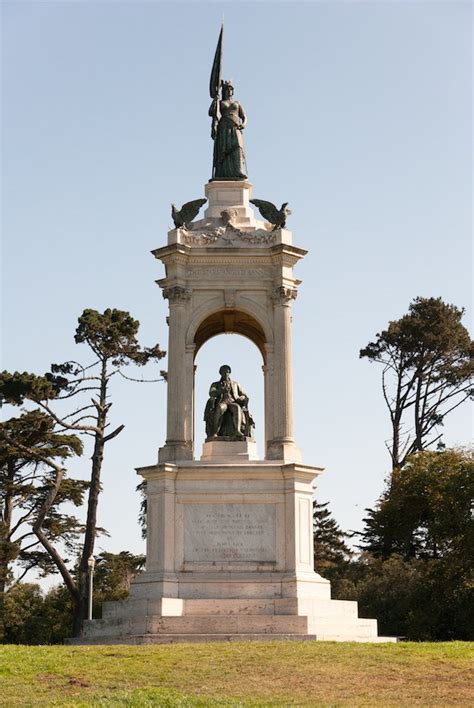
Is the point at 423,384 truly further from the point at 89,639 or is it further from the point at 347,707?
the point at 347,707

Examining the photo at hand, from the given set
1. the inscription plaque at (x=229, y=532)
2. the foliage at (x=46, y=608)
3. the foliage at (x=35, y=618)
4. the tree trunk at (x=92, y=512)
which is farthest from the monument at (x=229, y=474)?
the foliage at (x=35, y=618)

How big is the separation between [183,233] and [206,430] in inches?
180

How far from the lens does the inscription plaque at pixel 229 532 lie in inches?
968

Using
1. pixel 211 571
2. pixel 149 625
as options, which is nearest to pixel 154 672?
pixel 149 625

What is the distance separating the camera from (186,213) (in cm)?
2758

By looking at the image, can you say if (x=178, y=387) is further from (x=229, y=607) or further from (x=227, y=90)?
(x=227, y=90)

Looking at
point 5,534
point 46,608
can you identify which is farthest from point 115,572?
point 5,534

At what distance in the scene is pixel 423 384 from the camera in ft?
186

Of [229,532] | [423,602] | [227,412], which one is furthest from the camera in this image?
[423,602]

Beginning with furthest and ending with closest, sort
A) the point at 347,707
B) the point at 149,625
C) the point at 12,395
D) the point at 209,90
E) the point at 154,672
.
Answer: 1. the point at 12,395
2. the point at 209,90
3. the point at 149,625
4. the point at 154,672
5. the point at 347,707

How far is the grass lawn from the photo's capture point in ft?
48.8

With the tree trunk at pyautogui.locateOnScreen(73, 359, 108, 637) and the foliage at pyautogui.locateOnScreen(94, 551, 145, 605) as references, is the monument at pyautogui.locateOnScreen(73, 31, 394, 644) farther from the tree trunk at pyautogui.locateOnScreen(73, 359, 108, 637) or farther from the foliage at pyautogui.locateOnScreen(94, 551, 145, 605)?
the foliage at pyautogui.locateOnScreen(94, 551, 145, 605)

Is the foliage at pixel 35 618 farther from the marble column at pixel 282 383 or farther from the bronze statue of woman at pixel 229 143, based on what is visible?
the bronze statue of woman at pixel 229 143

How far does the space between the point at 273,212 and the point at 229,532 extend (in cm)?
777
